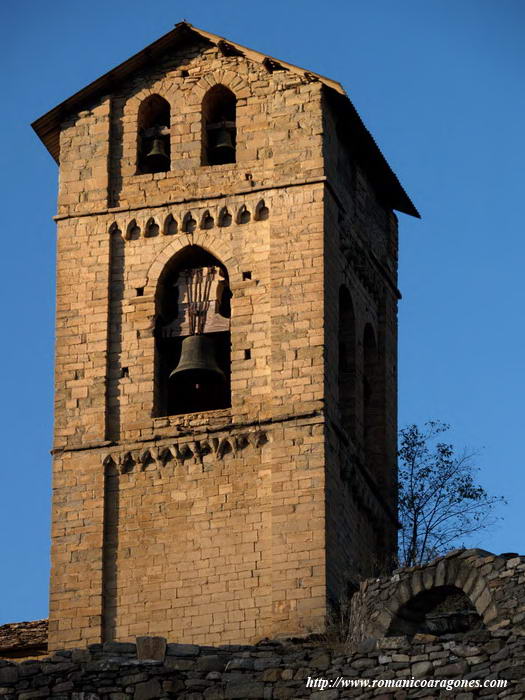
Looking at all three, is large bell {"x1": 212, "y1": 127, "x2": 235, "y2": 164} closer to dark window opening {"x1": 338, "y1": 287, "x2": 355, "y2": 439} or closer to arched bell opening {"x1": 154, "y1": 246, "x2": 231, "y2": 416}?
arched bell opening {"x1": 154, "y1": 246, "x2": 231, "y2": 416}

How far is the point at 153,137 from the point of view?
4666cm

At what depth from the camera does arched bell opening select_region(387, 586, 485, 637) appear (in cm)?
3712

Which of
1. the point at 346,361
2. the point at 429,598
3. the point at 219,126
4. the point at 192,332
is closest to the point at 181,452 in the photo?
the point at 192,332

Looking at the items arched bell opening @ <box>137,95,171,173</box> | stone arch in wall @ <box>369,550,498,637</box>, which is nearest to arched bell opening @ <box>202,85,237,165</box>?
arched bell opening @ <box>137,95,171,173</box>

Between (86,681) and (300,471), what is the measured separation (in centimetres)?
844

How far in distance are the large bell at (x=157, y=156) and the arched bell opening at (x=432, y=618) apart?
11.1 metres

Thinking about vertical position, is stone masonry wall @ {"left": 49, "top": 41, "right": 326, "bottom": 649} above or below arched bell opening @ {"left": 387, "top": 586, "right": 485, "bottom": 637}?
above

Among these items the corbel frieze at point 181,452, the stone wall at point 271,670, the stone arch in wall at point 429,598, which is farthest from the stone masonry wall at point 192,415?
the stone wall at point 271,670

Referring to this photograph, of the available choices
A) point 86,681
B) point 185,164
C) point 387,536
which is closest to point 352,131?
point 185,164

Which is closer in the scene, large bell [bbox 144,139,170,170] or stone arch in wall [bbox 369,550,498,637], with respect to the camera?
stone arch in wall [bbox 369,550,498,637]

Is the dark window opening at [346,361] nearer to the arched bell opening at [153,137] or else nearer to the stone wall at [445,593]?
the arched bell opening at [153,137]

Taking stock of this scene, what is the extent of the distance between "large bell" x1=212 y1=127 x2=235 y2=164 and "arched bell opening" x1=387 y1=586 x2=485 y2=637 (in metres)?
10.6

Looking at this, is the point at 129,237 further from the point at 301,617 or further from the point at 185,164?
the point at 301,617

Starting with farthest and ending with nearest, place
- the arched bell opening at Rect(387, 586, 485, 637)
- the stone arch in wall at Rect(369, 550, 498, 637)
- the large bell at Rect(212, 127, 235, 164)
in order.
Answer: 1. the large bell at Rect(212, 127, 235, 164)
2. the arched bell opening at Rect(387, 586, 485, 637)
3. the stone arch in wall at Rect(369, 550, 498, 637)
